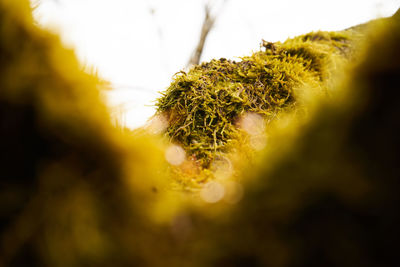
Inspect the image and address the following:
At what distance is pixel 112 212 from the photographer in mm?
519

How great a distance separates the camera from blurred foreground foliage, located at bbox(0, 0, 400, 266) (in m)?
0.42

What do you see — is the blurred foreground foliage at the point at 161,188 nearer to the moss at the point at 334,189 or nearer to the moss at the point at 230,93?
the moss at the point at 334,189

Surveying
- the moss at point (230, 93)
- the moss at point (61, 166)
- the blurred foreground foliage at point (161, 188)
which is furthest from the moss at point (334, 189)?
the moss at point (230, 93)

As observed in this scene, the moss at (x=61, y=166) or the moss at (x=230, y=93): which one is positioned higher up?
the moss at (x=230, y=93)

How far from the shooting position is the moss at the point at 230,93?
151 centimetres

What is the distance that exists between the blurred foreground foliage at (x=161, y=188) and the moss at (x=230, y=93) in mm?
826

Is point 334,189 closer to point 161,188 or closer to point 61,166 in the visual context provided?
point 161,188

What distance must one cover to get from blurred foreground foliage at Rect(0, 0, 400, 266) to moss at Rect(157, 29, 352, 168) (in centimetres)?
83

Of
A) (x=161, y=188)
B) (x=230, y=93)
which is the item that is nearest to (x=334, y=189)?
(x=161, y=188)

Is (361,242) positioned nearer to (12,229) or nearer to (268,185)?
(268,185)

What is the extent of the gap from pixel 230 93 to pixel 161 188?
1.28 metres

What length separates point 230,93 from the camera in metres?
1.74

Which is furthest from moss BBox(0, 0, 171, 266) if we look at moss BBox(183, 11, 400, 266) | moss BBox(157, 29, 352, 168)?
moss BBox(157, 29, 352, 168)

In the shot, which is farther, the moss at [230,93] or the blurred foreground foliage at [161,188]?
the moss at [230,93]
